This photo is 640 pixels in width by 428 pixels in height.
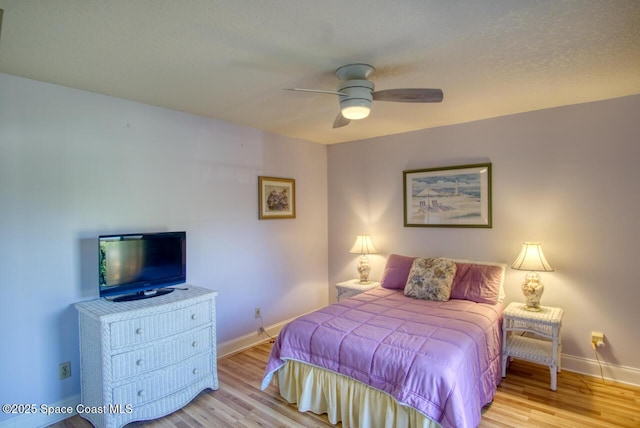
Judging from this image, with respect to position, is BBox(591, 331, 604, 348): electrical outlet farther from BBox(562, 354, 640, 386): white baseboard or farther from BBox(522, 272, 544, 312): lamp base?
BBox(522, 272, 544, 312): lamp base

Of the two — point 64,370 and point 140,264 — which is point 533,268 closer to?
point 140,264

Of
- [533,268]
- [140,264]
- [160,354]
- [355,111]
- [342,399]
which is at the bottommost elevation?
[342,399]

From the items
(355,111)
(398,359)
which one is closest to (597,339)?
(398,359)

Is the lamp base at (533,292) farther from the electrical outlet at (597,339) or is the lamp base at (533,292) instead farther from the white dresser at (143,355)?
the white dresser at (143,355)

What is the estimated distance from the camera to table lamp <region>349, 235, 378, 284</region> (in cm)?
425

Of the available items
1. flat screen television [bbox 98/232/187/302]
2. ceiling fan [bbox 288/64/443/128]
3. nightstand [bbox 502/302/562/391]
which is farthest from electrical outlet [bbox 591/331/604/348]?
flat screen television [bbox 98/232/187/302]

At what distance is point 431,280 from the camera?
11.0ft

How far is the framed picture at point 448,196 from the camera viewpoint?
143 inches

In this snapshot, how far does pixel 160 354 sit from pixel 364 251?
2.53m

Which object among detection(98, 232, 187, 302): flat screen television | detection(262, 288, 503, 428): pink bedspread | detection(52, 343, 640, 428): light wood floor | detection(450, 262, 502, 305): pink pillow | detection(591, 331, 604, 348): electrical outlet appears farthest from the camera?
detection(450, 262, 502, 305): pink pillow

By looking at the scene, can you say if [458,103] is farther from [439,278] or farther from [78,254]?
[78,254]

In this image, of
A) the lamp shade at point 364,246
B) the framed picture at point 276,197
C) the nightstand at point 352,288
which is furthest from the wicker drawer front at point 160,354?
the lamp shade at point 364,246

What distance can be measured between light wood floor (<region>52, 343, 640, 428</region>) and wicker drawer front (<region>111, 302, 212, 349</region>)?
615 mm

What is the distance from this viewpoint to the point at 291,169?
172 inches
